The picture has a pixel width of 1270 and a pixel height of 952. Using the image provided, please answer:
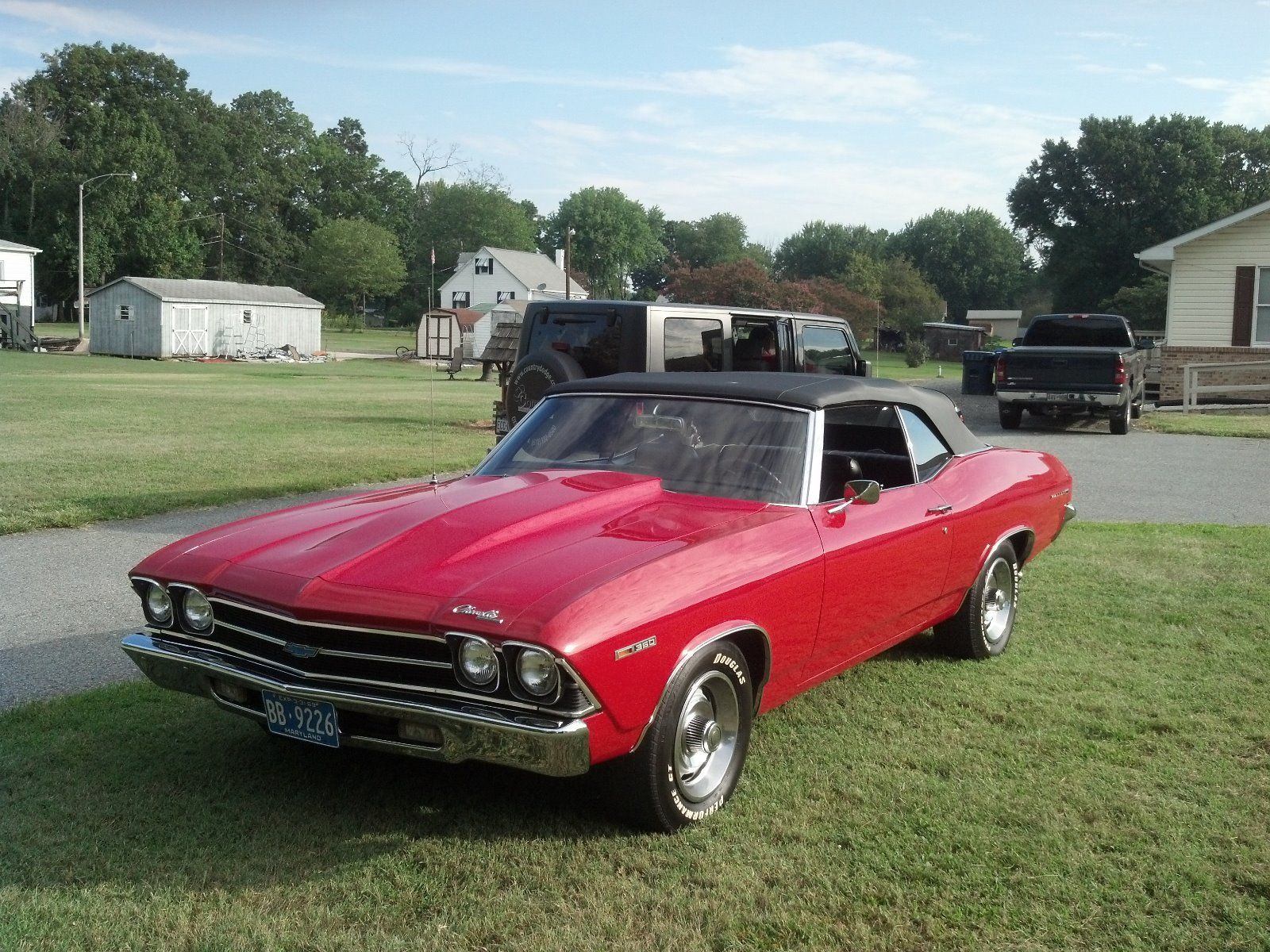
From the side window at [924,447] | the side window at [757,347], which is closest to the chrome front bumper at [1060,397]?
the side window at [757,347]

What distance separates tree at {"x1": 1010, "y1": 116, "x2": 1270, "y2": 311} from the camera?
227ft

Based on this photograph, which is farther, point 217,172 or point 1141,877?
point 217,172

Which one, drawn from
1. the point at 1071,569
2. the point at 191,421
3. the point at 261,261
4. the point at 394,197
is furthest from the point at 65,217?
the point at 1071,569

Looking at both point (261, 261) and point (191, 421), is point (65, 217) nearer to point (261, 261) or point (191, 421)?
point (261, 261)

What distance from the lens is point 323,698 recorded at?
3.75m

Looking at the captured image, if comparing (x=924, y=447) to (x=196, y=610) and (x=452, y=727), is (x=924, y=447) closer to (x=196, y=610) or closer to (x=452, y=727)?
(x=452, y=727)

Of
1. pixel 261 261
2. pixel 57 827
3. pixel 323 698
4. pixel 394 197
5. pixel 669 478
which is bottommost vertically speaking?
pixel 57 827

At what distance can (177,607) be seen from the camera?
422 centimetres

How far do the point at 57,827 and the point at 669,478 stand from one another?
2.55 meters

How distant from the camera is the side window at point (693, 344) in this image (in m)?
11.0

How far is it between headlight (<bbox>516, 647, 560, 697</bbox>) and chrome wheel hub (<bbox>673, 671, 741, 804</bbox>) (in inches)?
21.3

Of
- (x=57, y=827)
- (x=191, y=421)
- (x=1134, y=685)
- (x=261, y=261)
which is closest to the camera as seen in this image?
(x=57, y=827)

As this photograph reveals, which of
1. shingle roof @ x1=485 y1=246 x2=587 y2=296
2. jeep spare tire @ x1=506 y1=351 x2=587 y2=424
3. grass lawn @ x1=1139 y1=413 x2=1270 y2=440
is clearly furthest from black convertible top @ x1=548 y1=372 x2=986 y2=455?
shingle roof @ x1=485 y1=246 x2=587 y2=296

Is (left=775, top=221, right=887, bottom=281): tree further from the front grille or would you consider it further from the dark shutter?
the front grille
